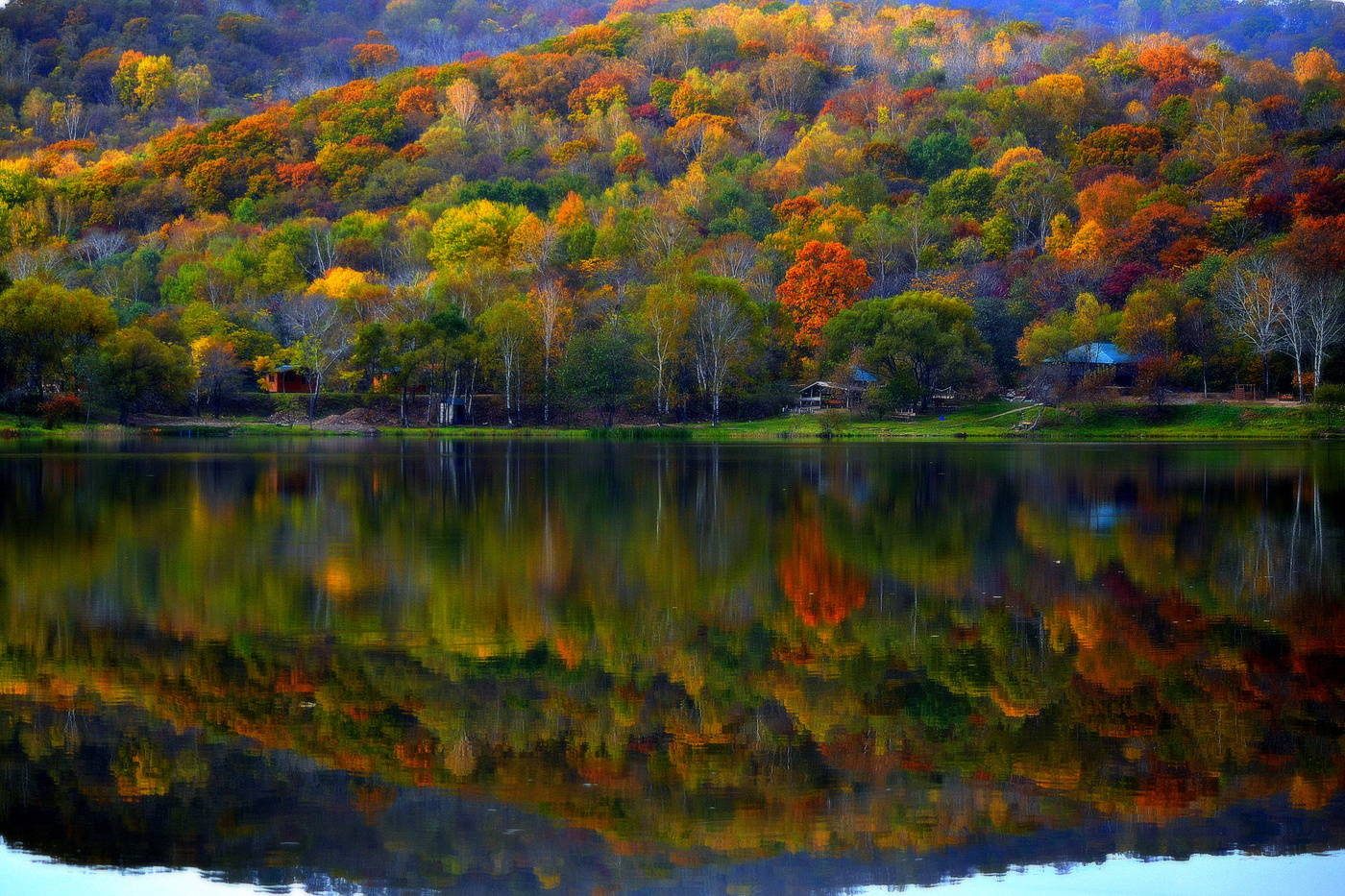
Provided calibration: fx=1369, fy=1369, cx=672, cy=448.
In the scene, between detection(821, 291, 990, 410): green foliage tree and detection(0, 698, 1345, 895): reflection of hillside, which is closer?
detection(0, 698, 1345, 895): reflection of hillside

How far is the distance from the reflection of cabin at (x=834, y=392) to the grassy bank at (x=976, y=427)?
231 cm

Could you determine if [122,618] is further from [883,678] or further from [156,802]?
[883,678]

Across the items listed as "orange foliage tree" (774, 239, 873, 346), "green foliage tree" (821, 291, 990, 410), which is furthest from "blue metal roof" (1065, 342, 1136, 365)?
"orange foliage tree" (774, 239, 873, 346)

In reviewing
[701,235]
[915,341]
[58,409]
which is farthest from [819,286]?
[58,409]

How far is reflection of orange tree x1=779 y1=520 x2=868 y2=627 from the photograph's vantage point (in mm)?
16453

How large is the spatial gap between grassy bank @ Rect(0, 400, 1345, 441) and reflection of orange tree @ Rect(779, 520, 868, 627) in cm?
5577

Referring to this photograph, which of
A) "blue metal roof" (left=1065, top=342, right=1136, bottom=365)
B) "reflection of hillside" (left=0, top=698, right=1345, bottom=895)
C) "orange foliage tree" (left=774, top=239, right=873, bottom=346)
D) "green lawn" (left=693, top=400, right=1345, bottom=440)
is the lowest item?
"reflection of hillside" (left=0, top=698, right=1345, bottom=895)

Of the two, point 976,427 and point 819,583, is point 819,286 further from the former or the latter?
point 819,583

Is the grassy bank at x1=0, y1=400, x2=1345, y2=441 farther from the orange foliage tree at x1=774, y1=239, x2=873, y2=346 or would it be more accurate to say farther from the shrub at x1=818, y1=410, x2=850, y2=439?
the orange foliage tree at x1=774, y1=239, x2=873, y2=346

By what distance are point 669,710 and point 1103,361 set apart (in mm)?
79466

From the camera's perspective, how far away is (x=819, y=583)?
18.8 metres

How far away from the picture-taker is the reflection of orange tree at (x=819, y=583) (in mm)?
16453

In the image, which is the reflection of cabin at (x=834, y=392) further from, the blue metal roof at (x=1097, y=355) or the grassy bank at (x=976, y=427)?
the blue metal roof at (x=1097, y=355)

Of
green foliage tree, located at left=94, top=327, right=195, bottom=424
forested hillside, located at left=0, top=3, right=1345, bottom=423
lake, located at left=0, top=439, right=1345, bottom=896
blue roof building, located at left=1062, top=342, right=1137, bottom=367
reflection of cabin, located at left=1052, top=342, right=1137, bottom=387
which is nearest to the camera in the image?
lake, located at left=0, top=439, right=1345, bottom=896
